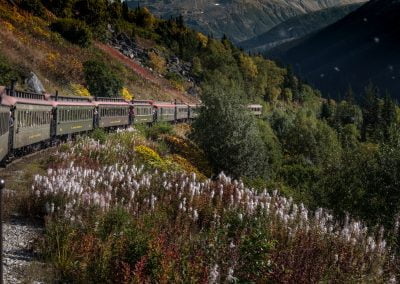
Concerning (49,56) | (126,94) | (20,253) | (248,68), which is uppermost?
(248,68)

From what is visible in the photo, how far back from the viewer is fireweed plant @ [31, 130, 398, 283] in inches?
303

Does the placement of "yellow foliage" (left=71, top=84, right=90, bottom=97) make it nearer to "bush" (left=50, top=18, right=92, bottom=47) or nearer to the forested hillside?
the forested hillside

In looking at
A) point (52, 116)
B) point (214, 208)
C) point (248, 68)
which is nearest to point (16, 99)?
point (52, 116)

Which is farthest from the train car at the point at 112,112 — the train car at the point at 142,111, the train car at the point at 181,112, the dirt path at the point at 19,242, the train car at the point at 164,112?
the dirt path at the point at 19,242

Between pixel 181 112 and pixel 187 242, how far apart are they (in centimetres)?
5183

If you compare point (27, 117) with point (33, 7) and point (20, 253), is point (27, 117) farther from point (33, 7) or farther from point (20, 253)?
point (33, 7)

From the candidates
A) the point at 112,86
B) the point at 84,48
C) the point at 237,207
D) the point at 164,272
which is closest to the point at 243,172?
the point at 237,207

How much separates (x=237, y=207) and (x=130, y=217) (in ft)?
8.23

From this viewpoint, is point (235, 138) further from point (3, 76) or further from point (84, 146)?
point (3, 76)

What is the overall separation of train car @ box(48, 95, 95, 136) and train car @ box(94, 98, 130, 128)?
5.54ft

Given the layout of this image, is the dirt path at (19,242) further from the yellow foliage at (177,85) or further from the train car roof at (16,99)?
A: the yellow foliage at (177,85)

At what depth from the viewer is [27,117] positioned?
2097 centimetres

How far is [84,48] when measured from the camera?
70.8 meters

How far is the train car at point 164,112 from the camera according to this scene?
49.9 m
